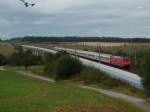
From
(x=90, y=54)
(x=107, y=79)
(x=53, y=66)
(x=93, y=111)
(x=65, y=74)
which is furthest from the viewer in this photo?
(x=90, y=54)

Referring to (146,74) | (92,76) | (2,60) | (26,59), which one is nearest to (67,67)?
(92,76)

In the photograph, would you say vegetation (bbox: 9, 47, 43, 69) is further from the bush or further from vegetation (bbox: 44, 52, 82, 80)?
the bush

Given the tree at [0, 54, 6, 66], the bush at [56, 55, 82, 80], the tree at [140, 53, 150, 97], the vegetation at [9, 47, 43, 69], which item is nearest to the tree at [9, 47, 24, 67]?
the vegetation at [9, 47, 43, 69]

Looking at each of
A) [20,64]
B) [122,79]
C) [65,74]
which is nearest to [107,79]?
[122,79]

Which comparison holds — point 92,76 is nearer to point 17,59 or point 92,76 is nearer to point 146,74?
point 146,74

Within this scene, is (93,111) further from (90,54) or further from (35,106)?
(90,54)

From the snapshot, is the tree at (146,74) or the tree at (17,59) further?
the tree at (17,59)

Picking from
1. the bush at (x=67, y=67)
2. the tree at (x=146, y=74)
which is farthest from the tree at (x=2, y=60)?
the tree at (x=146, y=74)

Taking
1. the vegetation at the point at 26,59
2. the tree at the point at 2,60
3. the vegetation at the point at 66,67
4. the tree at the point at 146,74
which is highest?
the tree at the point at 146,74

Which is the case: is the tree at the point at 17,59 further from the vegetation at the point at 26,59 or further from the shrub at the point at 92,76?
the shrub at the point at 92,76
